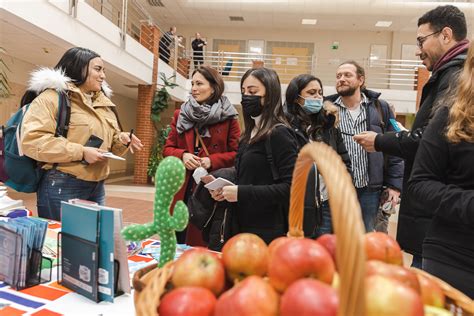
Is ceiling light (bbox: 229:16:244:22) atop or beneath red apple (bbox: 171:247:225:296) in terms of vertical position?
atop

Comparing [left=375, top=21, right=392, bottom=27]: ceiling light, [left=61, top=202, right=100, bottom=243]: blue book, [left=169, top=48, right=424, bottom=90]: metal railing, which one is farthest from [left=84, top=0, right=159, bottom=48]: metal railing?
[left=375, top=21, right=392, bottom=27]: ceiling light

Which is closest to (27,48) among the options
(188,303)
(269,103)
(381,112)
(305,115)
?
(305,115)

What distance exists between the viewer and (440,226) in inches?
52.8

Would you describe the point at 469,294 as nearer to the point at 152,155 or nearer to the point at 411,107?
the point at 152,155

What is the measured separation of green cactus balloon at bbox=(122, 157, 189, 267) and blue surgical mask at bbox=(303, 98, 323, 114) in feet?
5.45

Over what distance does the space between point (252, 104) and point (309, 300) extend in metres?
1.44

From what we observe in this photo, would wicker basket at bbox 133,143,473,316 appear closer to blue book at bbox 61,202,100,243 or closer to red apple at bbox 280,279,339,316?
red apple at bbox 280,279,339,316

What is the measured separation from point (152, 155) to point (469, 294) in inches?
412

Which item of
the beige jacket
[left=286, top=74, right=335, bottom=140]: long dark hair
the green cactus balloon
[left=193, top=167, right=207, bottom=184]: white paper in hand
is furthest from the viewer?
[left=286, top=74, right=335, bottom=140]: long dark hair

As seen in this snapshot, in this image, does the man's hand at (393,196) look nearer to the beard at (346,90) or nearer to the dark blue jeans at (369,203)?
the dark blue jeans at (369,203)

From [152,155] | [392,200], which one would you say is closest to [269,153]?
[392,200]

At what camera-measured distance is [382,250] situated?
2.61 feet

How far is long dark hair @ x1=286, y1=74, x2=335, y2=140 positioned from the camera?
8.30 ft

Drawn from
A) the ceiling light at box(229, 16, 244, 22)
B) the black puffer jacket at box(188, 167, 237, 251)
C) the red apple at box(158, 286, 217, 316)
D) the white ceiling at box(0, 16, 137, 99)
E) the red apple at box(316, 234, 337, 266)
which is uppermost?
the ceiling light at box(229, 16, 244, 22)
